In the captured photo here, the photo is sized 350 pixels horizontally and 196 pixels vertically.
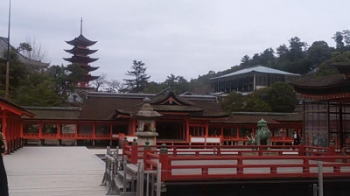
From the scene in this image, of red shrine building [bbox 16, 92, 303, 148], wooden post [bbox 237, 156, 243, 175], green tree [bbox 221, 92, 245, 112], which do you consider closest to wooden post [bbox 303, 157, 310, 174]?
wooden post [bbox 237, 156, 243, 175]

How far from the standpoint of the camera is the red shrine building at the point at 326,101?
53.1ft

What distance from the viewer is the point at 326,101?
59.2 feet

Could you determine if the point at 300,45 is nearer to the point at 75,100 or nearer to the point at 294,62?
the point at 294,62

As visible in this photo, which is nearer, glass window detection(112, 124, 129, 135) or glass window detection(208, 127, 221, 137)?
glass window detection(112, 124, 129, 135)

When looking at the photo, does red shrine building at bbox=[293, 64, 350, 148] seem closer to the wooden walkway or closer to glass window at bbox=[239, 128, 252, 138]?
the wooden walkway

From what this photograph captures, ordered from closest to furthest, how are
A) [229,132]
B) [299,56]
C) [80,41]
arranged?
[229,132] → [80,41] → [299,56]

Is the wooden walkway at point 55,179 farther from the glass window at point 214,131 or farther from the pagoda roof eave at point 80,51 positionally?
the pagoda roof eave at point 80,51

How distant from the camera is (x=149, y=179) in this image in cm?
1098

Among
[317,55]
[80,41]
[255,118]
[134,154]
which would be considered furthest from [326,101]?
[317,55]

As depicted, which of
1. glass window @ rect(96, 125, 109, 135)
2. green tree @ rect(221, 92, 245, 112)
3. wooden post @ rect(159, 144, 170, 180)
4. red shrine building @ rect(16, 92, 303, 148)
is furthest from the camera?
green tree @ rect(221, 92, 245, 112)

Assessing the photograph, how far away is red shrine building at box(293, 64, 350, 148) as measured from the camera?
16.2 metres

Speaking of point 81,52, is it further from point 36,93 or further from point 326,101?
point 326,101

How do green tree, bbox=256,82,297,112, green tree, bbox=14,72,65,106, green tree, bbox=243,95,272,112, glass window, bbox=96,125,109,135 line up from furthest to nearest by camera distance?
green tree, bbox=256,82,297,112, green tree, bbox=243,95,272,112, green tree, bbox=14,72,65,106, glass window, bbox=96,125,109,135

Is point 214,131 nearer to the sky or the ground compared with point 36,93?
nearer to the ground
